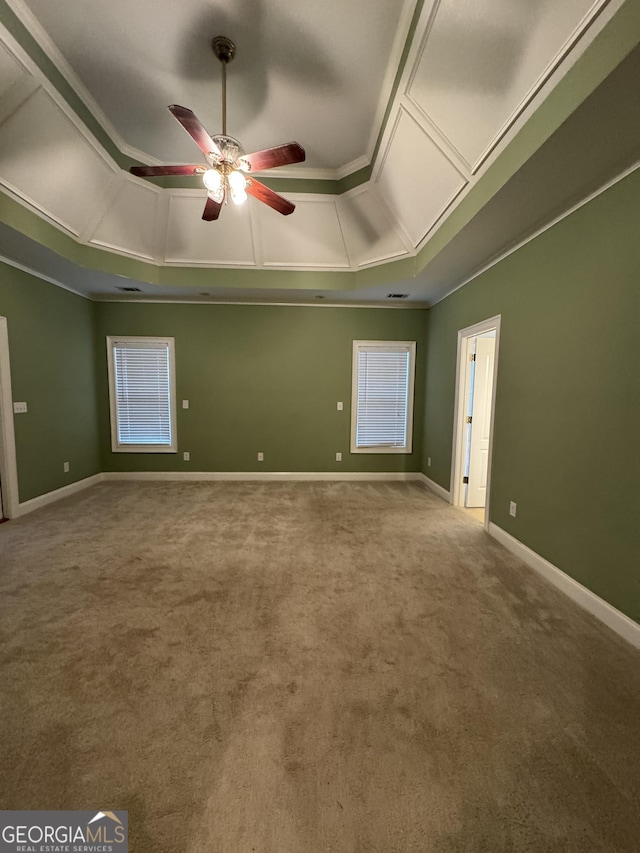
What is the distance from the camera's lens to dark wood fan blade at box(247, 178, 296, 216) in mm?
2504

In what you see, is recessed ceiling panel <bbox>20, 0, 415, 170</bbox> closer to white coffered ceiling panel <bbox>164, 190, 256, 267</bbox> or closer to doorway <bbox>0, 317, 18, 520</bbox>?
white coffered ceiling panel <bbox>164, 190, 256, 267</bbox>

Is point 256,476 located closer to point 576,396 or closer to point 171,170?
point 171,170

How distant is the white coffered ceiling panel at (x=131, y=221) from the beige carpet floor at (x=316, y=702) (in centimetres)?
344

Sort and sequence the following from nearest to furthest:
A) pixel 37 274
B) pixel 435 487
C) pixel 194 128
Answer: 1. pixel 194 128
2. pixel 37 274
3. pixel 435 487

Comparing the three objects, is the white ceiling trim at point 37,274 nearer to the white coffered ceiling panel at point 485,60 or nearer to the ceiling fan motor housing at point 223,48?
the ceiling fan motor housing at point 223,48

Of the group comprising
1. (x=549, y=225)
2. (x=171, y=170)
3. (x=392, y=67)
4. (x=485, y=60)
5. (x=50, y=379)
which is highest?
(x=392, y=67)

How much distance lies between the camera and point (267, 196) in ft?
8.70

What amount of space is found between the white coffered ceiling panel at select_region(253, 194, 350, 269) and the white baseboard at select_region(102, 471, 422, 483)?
302 cm

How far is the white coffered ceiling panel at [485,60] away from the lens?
1.54 metres

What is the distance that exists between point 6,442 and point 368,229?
4743mm

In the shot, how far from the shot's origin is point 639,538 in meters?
1.84

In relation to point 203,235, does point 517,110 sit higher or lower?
lower

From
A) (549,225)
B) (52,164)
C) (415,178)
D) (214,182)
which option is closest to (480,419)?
(549,225)

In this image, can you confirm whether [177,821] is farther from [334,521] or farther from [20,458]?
[20,458]
